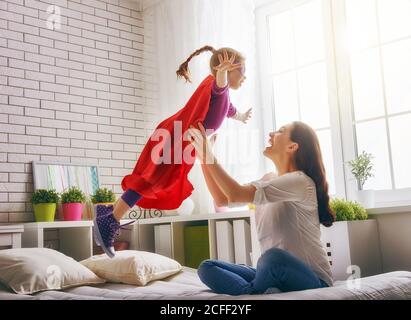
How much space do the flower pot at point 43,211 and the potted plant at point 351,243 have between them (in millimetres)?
1380

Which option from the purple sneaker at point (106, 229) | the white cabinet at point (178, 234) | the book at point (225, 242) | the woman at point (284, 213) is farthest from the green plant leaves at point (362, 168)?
the purple sneaker at point (106, 229)

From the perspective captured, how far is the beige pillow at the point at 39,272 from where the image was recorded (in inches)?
76.8

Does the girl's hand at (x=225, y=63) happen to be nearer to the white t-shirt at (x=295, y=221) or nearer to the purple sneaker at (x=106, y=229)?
the white t-shirt at (x=295, y=221)

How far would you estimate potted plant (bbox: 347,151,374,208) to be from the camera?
7.86 feet

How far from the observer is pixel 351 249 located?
216 cm

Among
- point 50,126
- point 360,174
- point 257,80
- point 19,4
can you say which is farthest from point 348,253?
point 19,4

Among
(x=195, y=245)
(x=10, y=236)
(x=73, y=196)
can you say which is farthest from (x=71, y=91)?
(x=195, y=245)

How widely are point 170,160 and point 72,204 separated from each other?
3.87 ft

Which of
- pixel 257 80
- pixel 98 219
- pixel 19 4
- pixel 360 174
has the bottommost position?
pixel 98 219
